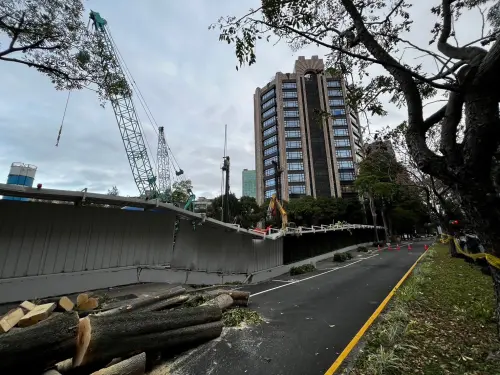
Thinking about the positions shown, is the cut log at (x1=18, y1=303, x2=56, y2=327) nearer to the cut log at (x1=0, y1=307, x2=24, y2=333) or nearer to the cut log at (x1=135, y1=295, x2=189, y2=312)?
the cut log at (x1=0, y1=307, x2=24, y2=333)

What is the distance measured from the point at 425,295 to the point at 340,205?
46504 millimetres

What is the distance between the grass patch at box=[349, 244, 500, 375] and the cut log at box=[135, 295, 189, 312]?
13.2 feet

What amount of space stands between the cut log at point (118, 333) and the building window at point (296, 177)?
74.1m

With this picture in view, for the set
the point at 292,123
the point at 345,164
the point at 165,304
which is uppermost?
the point at 292,123

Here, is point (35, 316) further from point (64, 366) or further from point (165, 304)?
point (165, 304)

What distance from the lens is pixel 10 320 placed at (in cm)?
403

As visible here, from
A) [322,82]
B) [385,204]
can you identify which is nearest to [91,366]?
[385,204]

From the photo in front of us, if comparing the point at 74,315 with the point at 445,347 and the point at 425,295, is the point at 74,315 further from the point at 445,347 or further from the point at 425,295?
the point at 425,295

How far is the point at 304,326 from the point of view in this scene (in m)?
5.62

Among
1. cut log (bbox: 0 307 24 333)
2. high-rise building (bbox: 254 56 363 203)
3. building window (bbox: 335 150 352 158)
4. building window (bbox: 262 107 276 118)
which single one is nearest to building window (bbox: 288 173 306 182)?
high-rise building (bbox: 254 56 363 203)

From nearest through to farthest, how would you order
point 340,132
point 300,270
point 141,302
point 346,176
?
1. point 141,302
2. point 300,270
3. point 346,176
4. point 340,132

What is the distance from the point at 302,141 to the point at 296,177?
1250 centimetres

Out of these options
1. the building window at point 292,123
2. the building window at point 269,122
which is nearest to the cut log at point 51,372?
the building window at point 292,123

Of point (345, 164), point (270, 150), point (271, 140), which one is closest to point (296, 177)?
point (270, 150)
